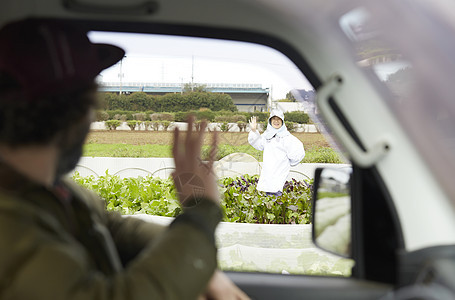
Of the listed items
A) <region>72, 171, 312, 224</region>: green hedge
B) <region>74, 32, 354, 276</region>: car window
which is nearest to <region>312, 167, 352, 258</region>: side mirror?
<region>74, 32, 354, 276</region>: car window

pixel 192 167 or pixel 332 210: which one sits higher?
pixel 192 167

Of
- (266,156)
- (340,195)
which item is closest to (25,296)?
(340,195)

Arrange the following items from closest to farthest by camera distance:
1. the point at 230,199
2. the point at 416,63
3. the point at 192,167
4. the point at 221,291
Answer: the point at 416,63, the point at 192,167, the point at 221,291, the point at 230,199

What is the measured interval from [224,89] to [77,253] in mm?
1186

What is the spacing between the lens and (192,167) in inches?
50.4

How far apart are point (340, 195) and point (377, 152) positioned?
37 cm

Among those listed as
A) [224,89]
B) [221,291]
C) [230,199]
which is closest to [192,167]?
[221,291]

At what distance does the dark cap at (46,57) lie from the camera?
3.56 ft

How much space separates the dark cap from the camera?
108cm

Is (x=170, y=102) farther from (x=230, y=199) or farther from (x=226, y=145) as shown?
(x=230, y=199)

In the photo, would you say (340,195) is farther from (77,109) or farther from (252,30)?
(77,109)

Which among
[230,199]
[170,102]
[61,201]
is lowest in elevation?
[230,199]

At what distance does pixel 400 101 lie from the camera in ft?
3.97

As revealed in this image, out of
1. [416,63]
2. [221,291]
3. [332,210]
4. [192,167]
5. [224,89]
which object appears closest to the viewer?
[416,63]
